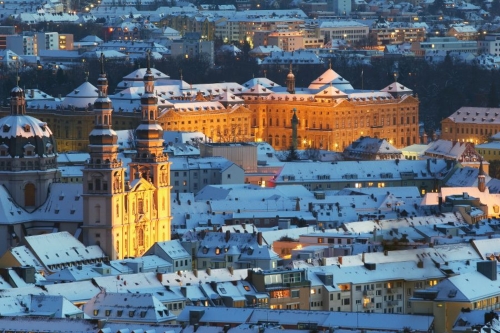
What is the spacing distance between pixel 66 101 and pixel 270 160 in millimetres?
23801

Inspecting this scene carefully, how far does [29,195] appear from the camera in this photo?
4587 inches

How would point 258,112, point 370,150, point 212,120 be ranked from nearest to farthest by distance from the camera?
point 370,150, point 212,120, point 258,112

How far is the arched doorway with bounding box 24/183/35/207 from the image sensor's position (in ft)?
381

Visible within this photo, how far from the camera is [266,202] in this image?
Result: 128000 mm

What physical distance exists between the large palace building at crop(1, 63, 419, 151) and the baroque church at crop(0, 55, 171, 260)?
152 feet

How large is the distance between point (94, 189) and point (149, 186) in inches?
138

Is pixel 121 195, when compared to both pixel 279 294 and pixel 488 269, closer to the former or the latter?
pixel 279 294

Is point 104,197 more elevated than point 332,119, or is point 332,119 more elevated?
point 104,197

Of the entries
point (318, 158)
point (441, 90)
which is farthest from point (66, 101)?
point (441, 90)

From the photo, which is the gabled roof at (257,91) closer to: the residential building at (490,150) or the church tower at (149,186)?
the residential building at (490,150)

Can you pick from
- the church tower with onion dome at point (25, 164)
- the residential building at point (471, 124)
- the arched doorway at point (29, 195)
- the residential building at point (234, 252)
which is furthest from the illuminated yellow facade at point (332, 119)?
the residential building at point (234, 252)

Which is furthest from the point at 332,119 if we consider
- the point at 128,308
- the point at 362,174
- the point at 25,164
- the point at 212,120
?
the point at 128,308

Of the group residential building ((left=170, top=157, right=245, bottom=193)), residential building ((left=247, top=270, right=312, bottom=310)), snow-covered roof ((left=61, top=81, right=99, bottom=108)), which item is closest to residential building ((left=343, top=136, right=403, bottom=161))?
residential building ((left=170, top=157, right=245, bottom=193))

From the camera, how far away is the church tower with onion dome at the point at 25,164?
116m
